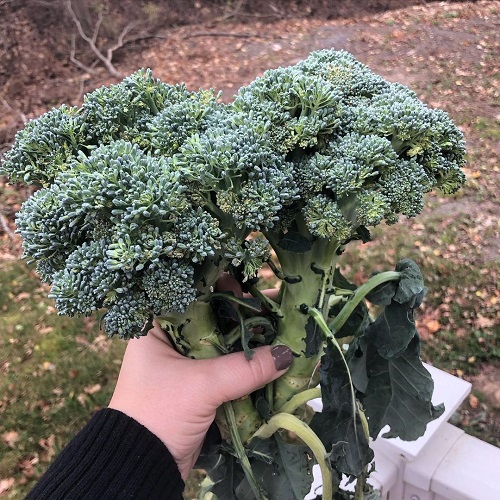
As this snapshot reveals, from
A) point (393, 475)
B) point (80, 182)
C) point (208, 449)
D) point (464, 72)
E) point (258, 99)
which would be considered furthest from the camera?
point (464, 72)

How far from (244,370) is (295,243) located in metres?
0.27

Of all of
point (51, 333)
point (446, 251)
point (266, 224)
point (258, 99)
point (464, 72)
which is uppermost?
point (258, 99)

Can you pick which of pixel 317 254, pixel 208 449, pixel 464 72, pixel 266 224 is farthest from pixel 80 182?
pixel 464 72

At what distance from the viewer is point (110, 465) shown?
107 cm

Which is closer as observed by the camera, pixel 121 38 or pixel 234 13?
pixel 121 38

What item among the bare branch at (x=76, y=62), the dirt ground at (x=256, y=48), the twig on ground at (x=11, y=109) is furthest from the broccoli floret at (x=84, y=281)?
the bare branch at (x=76, y=62)

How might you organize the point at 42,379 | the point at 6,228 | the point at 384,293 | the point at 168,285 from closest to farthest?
the point at 168,285
the point at 384,293
the point at 42,379
the point at 6,228

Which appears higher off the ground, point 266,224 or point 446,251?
point 266,224

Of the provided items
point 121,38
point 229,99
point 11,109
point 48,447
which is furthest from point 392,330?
point 121,38

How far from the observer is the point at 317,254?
1.05m

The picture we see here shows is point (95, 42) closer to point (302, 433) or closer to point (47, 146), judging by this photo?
point (47, 146)

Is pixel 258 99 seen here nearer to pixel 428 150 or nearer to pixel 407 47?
pixel 428 150

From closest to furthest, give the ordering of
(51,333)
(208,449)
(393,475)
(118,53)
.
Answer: (208,449) < (393,475) < (51,333) < (118,53)

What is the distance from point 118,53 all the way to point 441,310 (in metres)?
4.29
